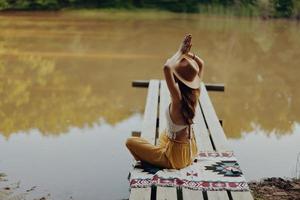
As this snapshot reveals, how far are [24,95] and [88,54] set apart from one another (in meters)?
3.70

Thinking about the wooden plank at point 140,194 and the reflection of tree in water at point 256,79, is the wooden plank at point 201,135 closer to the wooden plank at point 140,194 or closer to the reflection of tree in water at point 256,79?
the wooden plank at point 140,194

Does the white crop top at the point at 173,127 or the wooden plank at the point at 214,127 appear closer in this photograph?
the white crop top at the point at 173,127

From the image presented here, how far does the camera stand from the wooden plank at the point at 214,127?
4200 mm

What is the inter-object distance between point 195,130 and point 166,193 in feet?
4.93

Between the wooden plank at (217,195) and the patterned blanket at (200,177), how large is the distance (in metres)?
0.05

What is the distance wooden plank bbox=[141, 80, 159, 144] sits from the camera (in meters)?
4.41

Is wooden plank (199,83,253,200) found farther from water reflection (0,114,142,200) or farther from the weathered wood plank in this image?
water reflection (0,114,142,200)

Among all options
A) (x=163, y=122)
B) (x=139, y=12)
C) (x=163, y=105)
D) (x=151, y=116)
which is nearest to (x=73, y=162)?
(x=151, y=116)

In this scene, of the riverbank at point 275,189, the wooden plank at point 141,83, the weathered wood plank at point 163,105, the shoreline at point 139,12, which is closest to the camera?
the riverbank at point 275,189

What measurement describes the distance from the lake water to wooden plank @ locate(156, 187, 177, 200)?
1118 mm

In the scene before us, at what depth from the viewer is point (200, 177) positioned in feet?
11.2

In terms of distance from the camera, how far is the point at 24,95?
7.50 m

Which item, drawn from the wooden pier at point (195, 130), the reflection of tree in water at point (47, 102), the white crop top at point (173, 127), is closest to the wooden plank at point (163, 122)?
the wooden pier at point (195, 130)

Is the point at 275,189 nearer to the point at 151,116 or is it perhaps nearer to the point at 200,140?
the point at 200,140
